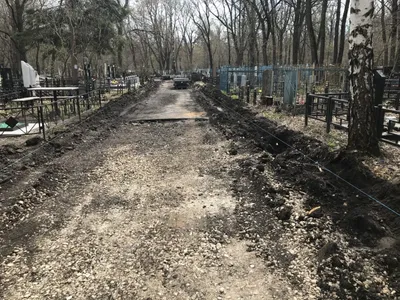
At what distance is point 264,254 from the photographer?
4465 millimetres

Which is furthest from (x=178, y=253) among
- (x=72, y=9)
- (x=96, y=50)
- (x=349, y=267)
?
(x=96, y=50)

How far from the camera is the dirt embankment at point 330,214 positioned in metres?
3.81

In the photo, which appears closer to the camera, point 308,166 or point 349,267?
point 349,267

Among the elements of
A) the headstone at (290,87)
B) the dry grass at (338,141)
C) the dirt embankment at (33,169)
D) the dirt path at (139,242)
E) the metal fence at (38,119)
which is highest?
the headstone at (290,87)

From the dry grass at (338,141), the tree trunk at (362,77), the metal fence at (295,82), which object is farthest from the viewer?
the metal fence at (295,82)

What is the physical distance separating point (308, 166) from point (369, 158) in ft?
3.90

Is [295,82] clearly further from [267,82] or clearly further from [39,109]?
[39,109]

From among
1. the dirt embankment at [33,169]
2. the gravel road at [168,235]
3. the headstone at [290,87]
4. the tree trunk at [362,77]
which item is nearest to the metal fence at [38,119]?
the dirt embankment at [33,169]

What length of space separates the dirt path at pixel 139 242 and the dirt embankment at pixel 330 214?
0.44 metres

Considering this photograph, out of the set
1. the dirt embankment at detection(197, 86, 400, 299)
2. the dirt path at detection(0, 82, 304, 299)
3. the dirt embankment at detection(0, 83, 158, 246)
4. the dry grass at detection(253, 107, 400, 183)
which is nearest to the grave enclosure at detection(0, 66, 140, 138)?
the dirt embankment at detection(0, 83, 158, 246)

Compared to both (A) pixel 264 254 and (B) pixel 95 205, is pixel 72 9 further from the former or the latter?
(A) pixel 264 254

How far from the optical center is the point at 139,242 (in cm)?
485

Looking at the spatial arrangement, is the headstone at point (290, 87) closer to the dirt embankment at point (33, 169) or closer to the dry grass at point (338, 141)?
the dry grass at point (338, 141)

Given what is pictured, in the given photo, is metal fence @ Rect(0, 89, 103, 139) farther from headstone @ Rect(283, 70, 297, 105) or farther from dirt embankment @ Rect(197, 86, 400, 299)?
headstone @ Rect(283, 70, 297, 105)
